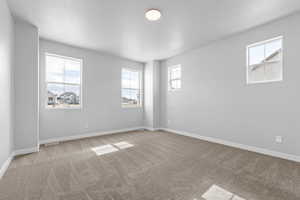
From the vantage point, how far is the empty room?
1.92 metres

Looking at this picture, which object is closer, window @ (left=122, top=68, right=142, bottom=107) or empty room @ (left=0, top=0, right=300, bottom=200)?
empty room @ (left=0, top=0, right=300, bottom=200)

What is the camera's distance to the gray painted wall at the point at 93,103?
3.73 meters

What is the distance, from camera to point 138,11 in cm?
256

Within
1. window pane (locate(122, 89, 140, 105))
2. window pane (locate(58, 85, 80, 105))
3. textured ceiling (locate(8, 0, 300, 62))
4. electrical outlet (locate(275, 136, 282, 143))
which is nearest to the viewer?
textured ceiling (locate(8, 0, 300, 62))

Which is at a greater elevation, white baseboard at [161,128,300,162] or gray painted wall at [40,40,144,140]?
gray painted wall at [40,40,144,140]

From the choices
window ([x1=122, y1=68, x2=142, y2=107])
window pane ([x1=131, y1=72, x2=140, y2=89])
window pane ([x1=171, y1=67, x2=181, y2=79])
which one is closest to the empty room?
window pane ([x1=171, y1=67, x2=181, y2=79])

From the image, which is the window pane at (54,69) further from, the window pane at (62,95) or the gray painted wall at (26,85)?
the gray painted wall at (26,85)

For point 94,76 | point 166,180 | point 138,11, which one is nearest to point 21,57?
point 94,76

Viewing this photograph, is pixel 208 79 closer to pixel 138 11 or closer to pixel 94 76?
pixel 138 11

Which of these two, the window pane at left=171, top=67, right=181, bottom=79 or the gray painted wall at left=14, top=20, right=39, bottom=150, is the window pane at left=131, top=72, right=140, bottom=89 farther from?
the gray painted wall at left=14, top=20, right=39, bottom=150

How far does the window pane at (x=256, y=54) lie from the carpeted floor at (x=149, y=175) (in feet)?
7.14

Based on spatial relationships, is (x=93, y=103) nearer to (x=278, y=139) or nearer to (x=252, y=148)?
(x=252, y=148)

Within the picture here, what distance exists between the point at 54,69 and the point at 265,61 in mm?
5578

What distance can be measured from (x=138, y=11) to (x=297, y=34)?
3.16 m
